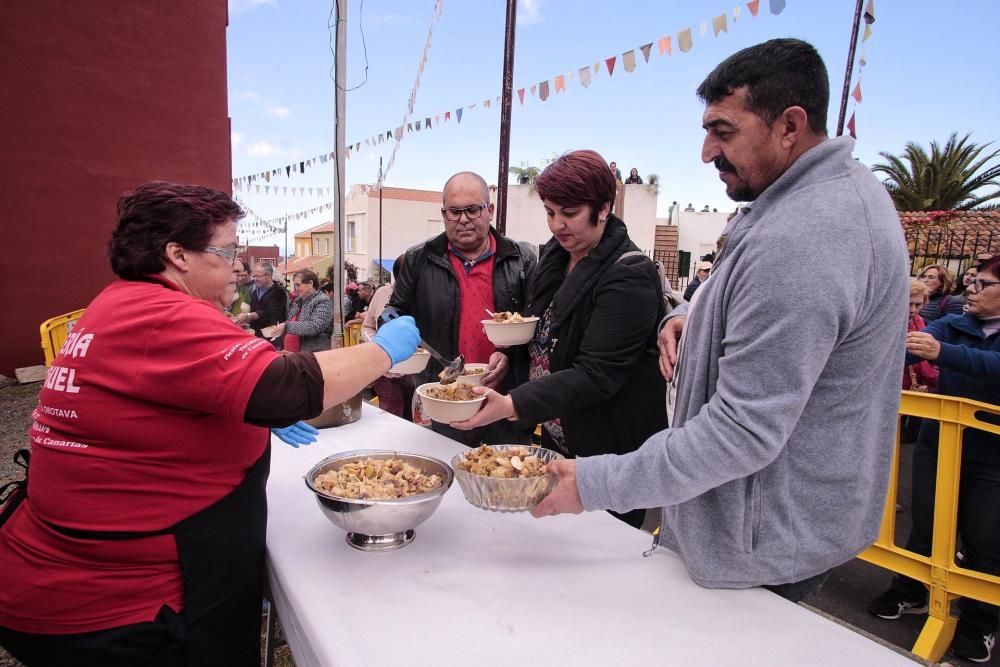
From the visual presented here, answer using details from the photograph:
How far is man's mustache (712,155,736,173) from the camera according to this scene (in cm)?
126

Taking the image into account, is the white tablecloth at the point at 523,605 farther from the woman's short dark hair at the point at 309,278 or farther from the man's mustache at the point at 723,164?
the woman's short dark hair at the point at 309,278

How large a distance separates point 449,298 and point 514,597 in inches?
74.4

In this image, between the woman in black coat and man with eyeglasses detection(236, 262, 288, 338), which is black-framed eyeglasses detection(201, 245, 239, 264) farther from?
man with eyeglasses detection(236, 262, 288, 338)

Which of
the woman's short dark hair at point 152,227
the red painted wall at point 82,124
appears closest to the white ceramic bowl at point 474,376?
the woman's short dark hair at point 152,227

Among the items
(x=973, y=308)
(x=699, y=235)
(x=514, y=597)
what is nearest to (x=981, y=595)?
(x=973, y=308)

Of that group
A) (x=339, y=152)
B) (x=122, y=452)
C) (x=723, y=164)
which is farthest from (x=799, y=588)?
(x=339, y=152)

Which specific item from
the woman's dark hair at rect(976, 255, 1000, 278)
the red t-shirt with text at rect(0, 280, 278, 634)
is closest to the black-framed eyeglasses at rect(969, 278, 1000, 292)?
the woman's dark hair at rect(976, 255, 1000, 278)

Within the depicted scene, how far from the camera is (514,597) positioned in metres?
1.32

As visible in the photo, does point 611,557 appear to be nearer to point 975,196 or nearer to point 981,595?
point 981,595

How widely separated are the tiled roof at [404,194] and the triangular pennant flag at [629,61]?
25.1 metres

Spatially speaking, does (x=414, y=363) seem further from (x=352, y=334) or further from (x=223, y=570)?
(x=352, y=334)

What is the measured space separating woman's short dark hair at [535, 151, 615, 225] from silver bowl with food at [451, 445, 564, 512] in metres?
0.99

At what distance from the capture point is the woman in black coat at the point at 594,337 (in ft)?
6.44

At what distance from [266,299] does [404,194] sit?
84.9 ft
